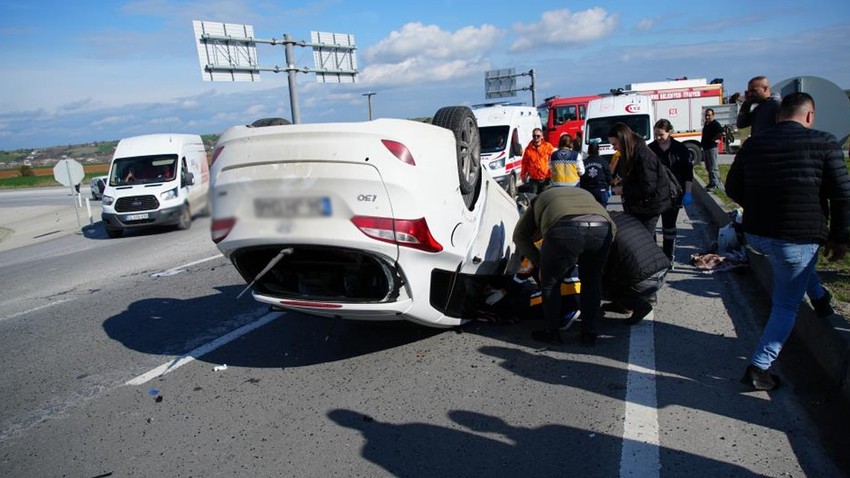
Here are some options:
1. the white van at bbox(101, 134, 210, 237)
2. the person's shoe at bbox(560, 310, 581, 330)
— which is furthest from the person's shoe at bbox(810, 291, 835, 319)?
the white van at bbox(101, 134, 210, 237)

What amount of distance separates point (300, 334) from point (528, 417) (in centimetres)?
263

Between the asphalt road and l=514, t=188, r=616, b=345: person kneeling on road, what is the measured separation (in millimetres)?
281

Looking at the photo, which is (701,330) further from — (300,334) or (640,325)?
(300,334)

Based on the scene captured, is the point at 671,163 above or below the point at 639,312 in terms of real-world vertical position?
above

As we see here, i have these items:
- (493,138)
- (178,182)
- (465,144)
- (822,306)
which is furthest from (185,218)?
(493,138)

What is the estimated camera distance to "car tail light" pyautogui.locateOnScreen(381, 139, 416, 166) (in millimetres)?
3928

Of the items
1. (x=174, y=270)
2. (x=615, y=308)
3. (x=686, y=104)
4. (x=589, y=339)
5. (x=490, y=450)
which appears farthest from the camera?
(x=686, y=104)

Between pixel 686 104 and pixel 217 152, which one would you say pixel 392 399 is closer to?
pixel 217 152

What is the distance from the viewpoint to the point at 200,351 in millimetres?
5301

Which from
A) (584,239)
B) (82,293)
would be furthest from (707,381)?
(82,293)

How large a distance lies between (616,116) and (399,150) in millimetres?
14682

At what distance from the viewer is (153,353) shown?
534 centimetres

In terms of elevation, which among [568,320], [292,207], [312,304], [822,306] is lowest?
[568,320]

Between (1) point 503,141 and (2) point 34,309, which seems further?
(1) point 503,141
